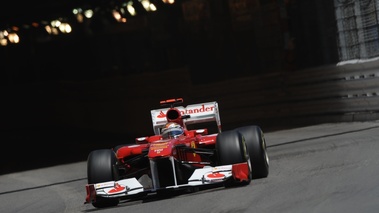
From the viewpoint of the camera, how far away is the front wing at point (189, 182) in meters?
10.2

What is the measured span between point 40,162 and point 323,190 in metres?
13.5

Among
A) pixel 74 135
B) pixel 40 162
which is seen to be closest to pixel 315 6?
pixel 40 162

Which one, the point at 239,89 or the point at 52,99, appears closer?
the point at 239,89

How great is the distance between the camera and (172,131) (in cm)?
1134

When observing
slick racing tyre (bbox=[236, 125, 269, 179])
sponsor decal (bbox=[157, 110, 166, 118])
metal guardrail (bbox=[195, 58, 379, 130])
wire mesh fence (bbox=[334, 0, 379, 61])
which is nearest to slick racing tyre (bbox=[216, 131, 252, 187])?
slick racing tyre (bbox=[236, 125, 269, 179])

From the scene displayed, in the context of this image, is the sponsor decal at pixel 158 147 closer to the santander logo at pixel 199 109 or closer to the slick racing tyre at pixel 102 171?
the slick racing tyre at pixel 102 171

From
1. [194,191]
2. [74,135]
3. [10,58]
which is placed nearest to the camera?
[194,191]

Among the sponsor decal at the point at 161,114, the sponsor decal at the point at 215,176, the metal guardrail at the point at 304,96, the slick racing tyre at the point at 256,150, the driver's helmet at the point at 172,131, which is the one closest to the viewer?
the sponsor decal at the point at 215,176

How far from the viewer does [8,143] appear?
3109 centimetres

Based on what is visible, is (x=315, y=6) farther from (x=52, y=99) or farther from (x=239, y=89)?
(x=52, y=99)

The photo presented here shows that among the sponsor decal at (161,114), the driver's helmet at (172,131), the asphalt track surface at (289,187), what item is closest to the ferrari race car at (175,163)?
the driver's helmet at (172,131)

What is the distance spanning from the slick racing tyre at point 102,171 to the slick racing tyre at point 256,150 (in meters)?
1.48

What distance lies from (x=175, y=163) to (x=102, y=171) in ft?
2.58

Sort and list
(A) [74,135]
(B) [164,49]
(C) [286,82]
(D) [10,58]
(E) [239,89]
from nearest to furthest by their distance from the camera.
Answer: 1. (C) [286,82]
2. (E) [239,89]
3. (A) [74,135]
4. (B) [164,49]
5. (D) [10,58]
